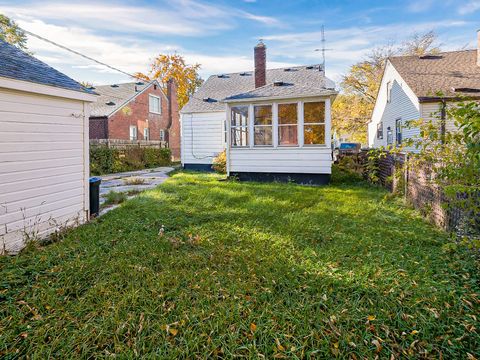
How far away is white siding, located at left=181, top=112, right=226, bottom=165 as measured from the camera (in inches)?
593

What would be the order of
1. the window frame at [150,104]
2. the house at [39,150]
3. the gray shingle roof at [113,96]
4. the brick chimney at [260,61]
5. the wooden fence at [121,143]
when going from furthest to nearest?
the window frame at [150,104]
the gray shingle roof at [113,96]
the wooden fence at [121,143]
the brick chimney at [260,61]
the house at [39,150]

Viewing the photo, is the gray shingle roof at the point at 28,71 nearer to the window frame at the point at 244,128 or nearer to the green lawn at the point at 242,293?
the green lawn at the point at 242,293

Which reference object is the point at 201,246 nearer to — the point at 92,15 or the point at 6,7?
the point at 6,7

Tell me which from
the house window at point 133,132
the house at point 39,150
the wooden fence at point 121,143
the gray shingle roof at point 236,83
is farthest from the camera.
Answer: the house window at point 133,132

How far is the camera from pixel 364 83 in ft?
82.3

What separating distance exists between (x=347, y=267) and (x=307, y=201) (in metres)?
3.74

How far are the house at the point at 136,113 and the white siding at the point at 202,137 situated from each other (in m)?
6.63

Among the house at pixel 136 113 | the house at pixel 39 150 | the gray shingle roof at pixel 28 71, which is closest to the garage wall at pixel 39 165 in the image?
the house at pixel 39 150

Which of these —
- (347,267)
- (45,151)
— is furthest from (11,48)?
(347,267)

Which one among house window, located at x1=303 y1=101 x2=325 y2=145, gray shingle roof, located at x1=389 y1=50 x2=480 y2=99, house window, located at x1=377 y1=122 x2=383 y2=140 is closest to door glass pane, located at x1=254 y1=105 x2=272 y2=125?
house window, located at x1=303 y1=101 x2=325 y2=145

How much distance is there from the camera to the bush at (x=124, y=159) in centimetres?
1443

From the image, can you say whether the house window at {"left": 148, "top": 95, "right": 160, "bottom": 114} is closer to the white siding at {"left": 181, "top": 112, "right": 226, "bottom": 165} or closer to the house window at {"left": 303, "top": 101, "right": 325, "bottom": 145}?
the white siding at {"left": 181, "top": 112, "right": 226, "bottom": 165}

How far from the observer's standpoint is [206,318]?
250 centimetres

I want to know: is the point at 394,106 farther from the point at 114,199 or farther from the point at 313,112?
the point at 114,199
